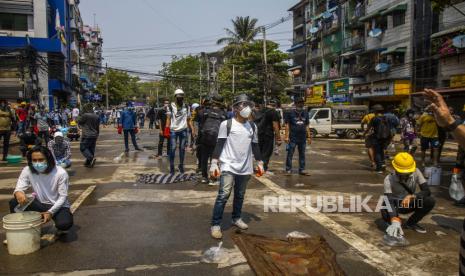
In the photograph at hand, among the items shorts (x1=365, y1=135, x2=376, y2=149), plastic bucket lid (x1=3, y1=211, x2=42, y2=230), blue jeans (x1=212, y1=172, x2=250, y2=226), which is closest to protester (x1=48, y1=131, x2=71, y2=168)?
plastic bucket lid (x1=3, y1=211, x2=42, y2=230)

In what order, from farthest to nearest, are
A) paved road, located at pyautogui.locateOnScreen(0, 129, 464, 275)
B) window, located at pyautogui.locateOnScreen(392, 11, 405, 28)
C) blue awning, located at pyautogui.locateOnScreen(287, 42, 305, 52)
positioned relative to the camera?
blue awning, located at pyautogui.locateOnScreen(287, 42, 305, 52)
window, located at pyautogui.locateOnScreen(392, 11, 405, 28)
paved road, located at pyautogui.locateOnScreen(0, 129, 464, 275)

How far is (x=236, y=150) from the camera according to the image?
528 cm

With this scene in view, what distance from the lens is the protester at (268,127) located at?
9758 mm

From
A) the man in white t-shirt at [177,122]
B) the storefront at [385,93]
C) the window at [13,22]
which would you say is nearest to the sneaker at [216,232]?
the man in white t-shirt at [177,122]

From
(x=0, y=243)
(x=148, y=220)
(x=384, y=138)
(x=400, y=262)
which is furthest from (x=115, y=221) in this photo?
(x=384, y=138)

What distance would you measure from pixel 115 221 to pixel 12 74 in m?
30.1

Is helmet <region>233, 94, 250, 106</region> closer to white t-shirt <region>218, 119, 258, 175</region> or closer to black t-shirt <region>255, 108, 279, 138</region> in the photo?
white t-shirt <region>218, 119, 258, 175</region>

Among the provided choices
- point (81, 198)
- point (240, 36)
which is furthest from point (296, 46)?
point (81, 198)

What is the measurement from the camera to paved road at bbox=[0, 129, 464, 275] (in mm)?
4227

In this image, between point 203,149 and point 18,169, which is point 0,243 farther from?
point 18,169

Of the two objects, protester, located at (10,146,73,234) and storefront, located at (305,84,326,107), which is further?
storefront, located at (305,84,326,107)

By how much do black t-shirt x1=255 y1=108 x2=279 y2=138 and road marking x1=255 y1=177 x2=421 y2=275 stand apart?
3.59m

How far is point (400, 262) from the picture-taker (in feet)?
14.3

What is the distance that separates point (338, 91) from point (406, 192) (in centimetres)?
3698
